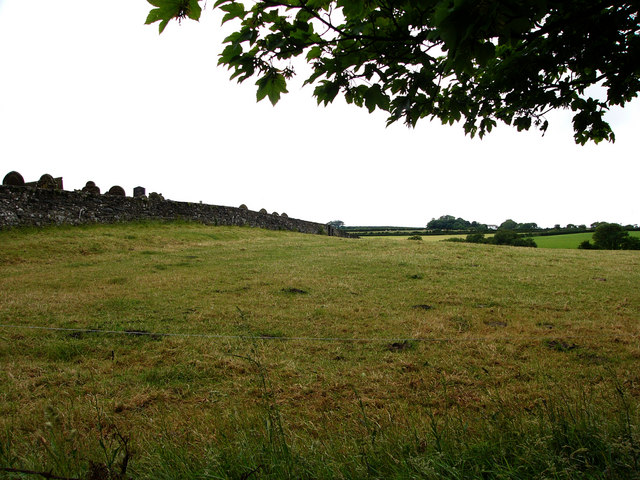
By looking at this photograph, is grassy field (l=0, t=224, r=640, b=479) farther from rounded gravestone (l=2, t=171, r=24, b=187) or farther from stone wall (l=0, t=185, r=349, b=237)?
rounded gravestone (l=2, t=171, r=24, b=187)

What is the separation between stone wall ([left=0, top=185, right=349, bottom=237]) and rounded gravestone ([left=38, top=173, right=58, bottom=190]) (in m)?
0.83

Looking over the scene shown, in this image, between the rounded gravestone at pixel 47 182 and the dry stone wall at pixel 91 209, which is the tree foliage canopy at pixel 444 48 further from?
the rounded gravestone at pixel 47 182

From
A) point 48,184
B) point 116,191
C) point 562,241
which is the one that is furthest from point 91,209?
point 562,241

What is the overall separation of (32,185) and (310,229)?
2156 centimetres

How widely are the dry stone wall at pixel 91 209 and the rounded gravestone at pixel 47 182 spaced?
2.68 ft

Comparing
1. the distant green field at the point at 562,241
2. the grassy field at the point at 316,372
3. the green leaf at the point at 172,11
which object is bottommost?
the grassy field at the point at 316,372

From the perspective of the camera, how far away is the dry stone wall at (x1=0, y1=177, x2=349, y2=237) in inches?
575

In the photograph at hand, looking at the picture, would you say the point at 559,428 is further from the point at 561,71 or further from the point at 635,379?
the point at 561,71

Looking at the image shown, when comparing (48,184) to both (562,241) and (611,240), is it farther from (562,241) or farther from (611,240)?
(611,240)

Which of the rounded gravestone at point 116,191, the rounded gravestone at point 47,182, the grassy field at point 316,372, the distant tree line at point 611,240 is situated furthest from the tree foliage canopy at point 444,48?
the distant tree line at point 611,240

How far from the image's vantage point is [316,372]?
14.4 ft

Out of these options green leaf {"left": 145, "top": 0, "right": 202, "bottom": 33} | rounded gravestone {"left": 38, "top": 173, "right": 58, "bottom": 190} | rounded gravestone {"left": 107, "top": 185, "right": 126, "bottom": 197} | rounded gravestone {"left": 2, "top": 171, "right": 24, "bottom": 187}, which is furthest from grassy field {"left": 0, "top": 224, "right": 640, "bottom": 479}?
rounded gravestone {"left": 107, "top": 185, "right": 126, "bottom": 197}

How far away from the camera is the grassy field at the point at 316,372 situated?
2080 millimetres

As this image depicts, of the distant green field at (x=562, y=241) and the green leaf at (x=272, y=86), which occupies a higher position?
the green leaf at (x=272, y=86)
